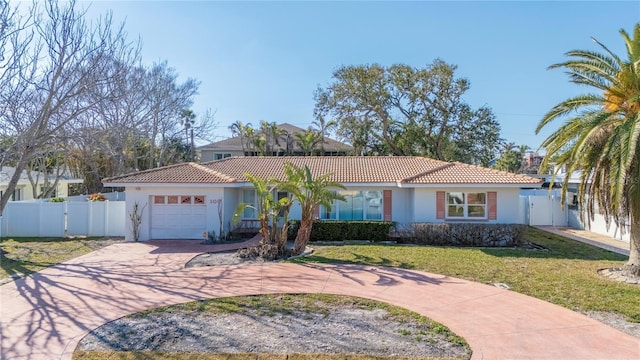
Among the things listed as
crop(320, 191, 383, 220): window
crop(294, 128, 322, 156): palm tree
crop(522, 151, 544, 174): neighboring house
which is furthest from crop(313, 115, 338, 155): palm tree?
crop(522, 151, 544, 174): neighboring house

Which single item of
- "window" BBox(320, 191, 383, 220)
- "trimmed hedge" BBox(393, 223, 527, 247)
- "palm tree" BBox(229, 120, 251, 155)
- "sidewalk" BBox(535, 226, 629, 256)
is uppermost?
"palm tree" BBox(229, 120, 251, 155)

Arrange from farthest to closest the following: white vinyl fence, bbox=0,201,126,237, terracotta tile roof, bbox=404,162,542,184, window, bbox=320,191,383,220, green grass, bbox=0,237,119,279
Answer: window, bbox=320,191,383,220 < white vinyl fence, bbox=0,201,126,237 < terracotta tile roof, bbox=404,162,542,184 < green grass, bbox=0,237,119,279

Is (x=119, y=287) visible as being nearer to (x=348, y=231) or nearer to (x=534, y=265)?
(x=348, y=231)

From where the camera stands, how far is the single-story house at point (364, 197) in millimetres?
18797

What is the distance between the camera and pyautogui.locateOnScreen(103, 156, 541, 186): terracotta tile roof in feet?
61.9

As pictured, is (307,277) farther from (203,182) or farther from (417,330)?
(203,182)

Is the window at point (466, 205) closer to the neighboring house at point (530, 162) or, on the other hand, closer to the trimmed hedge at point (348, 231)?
the trimmed hedge at point (348, 231)

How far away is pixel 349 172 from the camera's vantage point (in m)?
21.8

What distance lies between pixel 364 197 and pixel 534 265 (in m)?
9.16

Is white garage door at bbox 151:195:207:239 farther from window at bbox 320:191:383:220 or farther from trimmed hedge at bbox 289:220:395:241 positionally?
window at bbox 320:191:383:220

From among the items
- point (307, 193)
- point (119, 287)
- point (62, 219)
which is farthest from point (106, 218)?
A: point (307, 193)

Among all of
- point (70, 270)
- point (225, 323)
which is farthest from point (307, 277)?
point (70, 270)

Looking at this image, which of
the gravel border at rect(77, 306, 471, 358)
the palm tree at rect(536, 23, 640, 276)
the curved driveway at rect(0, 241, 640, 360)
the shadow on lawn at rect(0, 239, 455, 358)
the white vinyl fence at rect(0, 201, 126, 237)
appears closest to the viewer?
the gravel border at rect(77, 306, 471, 358)

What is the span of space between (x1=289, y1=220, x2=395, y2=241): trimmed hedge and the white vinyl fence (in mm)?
9773
